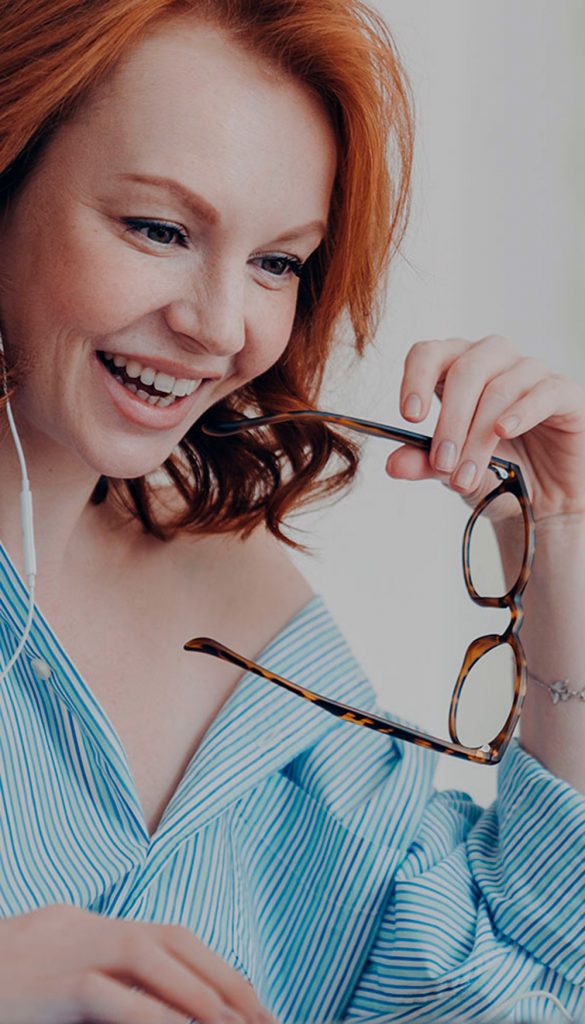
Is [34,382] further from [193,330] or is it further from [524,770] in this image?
[524,770]

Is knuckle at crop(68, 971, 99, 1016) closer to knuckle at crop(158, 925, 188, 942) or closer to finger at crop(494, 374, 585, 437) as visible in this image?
knuckle at crop(158, 925, 188, 942)

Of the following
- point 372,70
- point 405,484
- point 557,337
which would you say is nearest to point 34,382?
point 372,70

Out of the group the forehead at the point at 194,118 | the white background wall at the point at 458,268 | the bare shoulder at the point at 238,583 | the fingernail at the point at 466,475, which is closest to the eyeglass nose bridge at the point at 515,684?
the fingernail at the point at 466,475

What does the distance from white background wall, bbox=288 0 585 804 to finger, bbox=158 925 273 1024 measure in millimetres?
1145

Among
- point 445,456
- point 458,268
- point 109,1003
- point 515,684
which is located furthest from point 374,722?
point 458,268

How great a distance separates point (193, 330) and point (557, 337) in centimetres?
115

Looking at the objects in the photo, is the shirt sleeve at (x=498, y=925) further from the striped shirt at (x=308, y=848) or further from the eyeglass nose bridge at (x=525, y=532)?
the eyeglass nose bridge at (x=525, y=532)

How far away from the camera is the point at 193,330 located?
2.93ft

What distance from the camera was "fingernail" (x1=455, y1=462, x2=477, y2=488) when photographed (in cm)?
99

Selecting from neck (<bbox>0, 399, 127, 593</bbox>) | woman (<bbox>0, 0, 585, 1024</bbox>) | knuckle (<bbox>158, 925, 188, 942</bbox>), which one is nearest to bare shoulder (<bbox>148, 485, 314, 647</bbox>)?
woman (<bbox>0, 0, 585, 1024</bbox>)

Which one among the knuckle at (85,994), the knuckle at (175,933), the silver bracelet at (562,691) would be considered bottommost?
the knuckle at (85,994)

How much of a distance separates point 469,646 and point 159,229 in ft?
1.26

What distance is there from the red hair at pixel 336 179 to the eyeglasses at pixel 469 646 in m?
0.08

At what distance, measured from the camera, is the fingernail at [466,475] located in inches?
39.1
